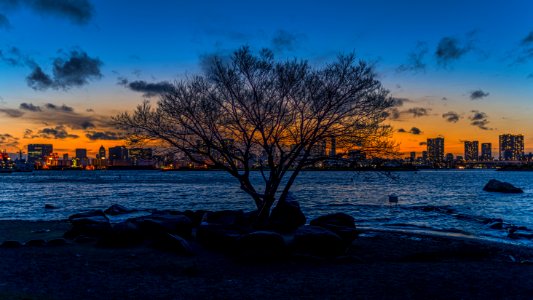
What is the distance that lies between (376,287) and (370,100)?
998 centimetres

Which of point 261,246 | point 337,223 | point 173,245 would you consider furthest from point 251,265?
point 337,223

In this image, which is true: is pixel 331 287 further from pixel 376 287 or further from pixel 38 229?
pixel 38 229

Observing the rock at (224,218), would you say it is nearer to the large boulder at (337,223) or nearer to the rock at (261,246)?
the large boulder at (337,223)

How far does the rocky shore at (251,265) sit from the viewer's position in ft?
35.3

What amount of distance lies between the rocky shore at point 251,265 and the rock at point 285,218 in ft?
0.35

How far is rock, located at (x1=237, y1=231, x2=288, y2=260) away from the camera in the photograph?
48.4ft

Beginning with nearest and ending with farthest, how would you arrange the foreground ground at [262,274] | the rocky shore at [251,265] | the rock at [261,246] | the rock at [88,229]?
the foreground ground at [262,274] < the rocky shore at [251,265] < the rock at [261,246] < the rock at [88,229]

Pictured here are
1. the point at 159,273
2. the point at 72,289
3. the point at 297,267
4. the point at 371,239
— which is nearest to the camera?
the point at 72,289

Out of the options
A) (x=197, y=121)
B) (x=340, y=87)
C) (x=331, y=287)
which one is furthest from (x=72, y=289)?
(x=340, y=87)

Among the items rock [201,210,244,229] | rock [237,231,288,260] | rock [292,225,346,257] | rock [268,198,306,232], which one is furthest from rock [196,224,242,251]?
rock [201,210,244,229]

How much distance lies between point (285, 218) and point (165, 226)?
5.83 m

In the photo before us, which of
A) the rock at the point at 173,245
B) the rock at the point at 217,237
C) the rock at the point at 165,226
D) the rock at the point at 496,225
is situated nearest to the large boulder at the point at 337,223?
the rock at the point at 217,237

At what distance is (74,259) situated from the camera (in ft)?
47.1

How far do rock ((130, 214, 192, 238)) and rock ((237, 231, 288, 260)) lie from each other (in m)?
5.07
